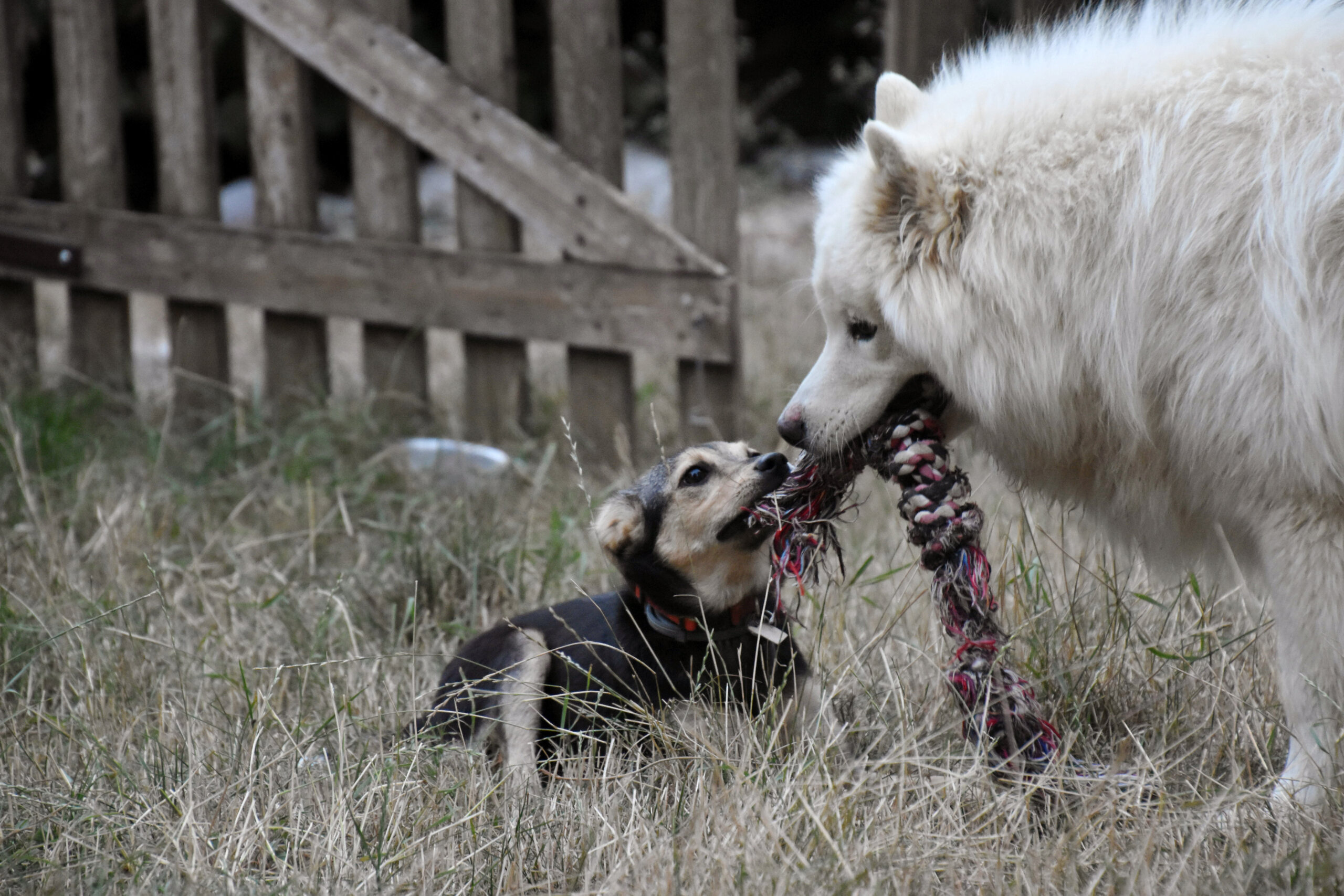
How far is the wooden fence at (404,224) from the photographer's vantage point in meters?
4.57

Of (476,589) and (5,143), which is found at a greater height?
(5,143)

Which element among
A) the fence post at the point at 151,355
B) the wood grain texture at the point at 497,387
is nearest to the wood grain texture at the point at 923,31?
the wood grain texture at the point at 497,387

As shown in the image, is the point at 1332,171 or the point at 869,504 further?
the point at 869,504

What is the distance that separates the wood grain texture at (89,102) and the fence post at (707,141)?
2685 mm

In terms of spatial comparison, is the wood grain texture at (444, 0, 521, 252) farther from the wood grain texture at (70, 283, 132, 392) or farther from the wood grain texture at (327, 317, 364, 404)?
the wood grain texture at (70, 283, 132, 392)

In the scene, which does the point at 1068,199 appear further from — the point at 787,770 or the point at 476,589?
the point at 476,589

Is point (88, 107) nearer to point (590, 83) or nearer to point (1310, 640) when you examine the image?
point (590, 83)

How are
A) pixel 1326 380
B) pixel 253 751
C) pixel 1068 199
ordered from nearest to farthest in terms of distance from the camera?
pixel 1326 380 → pixel 1068 199 → pixel 253 751

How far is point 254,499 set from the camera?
4.22 metres

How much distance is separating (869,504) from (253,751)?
2.46m

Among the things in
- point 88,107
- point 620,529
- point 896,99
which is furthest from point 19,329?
point 896,99

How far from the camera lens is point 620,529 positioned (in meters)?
2.90

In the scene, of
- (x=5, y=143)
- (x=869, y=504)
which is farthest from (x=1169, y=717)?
(x=5, y=143)

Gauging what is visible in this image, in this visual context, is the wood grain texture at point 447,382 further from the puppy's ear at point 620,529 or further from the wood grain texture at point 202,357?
the puppy's ear at point 620,529
